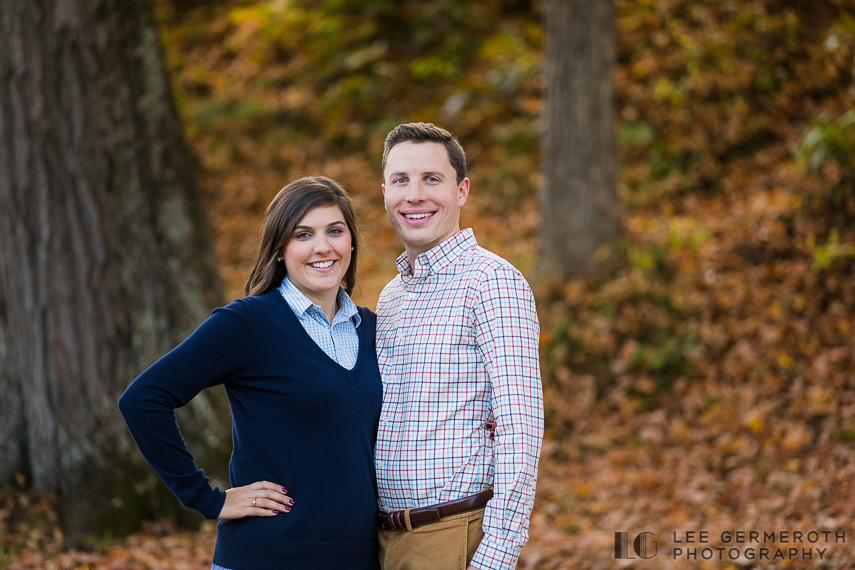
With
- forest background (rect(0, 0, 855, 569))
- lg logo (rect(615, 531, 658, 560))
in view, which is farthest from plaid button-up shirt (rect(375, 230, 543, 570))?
lg logo (rect(615, 531, 658, 560))

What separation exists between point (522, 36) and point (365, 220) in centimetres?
423

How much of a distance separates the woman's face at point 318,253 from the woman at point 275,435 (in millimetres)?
15

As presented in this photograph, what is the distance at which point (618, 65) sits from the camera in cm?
1109

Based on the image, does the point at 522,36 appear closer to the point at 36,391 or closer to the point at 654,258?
the point at 654,258

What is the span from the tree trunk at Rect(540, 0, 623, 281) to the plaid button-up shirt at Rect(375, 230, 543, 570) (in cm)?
586

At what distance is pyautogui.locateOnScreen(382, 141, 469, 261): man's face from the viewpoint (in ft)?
9.82

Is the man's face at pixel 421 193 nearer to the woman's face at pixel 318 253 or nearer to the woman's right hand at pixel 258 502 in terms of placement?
the woman's face at pixel 318 253

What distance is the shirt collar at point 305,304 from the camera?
2876 millimetres

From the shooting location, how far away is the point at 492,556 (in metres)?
2.61

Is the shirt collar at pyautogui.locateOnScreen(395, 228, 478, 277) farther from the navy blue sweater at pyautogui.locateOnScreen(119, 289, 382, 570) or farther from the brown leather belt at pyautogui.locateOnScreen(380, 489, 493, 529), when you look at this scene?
the brown leather belt at pyautogui.locateOnScreen(380, 489, 493, 529)

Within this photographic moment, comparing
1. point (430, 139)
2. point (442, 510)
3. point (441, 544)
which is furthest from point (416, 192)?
point (441, 544)

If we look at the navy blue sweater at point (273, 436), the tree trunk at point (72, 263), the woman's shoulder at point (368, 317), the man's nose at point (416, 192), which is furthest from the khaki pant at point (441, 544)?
the tree trunk at point (72, 263)

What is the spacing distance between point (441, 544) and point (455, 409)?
47 centimetres

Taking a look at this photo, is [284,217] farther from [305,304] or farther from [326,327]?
[326,327]
